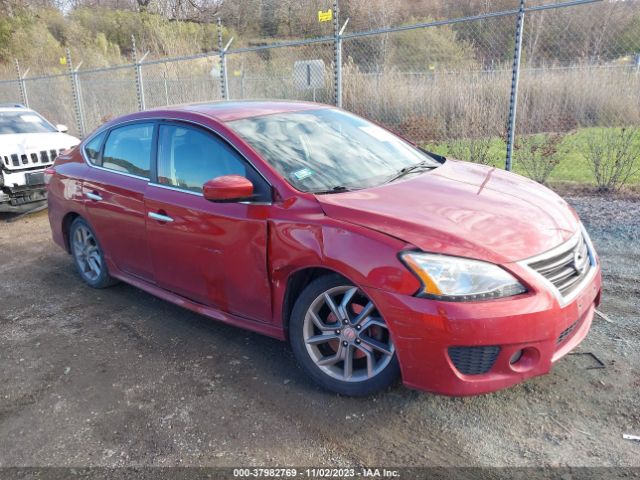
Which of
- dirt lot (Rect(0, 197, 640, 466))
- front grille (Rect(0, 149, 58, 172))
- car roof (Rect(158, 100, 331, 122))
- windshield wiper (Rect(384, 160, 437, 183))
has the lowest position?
dirt lot (Rect(0, 197, 640, 466))

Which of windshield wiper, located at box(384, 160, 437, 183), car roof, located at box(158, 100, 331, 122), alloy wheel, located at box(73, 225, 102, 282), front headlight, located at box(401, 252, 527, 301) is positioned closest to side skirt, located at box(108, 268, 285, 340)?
alloy wheel, located at box(73, 225, 102, 282)

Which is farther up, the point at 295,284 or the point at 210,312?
the point at 295,284

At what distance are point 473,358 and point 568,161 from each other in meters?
7.90

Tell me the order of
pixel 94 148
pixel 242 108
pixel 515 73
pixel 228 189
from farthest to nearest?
1. pixel 515 73
2. pixel 94 148
3. pixel 242 108
4. pixel 228 189

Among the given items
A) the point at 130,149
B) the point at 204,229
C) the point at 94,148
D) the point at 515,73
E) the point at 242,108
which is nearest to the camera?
the point at 204,229

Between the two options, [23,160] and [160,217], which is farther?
[23,160]

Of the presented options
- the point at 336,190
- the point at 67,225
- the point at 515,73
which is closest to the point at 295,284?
the point at 336,190

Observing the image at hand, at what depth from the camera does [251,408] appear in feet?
9.49

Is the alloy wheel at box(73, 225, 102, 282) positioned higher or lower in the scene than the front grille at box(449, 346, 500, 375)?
lower

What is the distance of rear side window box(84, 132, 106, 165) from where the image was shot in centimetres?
460

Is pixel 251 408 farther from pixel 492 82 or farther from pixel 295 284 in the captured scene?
pixel 492 82

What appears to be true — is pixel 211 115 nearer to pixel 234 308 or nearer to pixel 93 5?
pixel 234 308

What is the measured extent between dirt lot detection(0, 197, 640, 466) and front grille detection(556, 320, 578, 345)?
39 cm

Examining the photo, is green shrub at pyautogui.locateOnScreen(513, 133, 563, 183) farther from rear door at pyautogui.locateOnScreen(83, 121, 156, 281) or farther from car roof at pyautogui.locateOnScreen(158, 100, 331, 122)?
rear door at pyautogui.locateOnScreen(83, 121, 156, 281)
